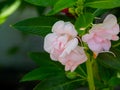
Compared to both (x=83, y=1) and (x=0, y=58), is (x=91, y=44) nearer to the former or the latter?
(x=83, y=1)

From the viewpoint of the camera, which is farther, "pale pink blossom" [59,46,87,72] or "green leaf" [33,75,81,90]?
"green leaf" [33,75,81,90]

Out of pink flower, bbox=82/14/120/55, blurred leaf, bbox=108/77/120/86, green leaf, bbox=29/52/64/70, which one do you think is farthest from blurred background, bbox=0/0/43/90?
pink flower, bbox=82/14/120/55

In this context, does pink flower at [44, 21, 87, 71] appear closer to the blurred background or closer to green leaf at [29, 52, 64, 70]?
green leaf at [29, 52, 64, 70]

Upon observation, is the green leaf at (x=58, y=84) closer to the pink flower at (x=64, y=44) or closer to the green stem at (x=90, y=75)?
the green stem at (x=90, y=75)

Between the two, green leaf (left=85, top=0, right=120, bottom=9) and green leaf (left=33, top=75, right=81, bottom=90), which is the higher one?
green leaf (left=85, top=0, right=120, bottom=9)

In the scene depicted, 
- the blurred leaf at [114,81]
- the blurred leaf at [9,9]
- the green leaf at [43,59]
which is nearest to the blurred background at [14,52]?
the blurred leaf at [9,9]
